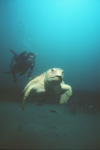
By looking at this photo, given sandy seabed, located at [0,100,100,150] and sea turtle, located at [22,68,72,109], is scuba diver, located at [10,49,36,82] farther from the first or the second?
sandy seabed, located at [0,100,100,150]

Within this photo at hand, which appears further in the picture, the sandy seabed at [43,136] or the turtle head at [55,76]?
the turtle head at [55,76]

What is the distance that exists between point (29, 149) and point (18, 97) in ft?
30.9

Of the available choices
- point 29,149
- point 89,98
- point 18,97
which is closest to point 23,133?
point 29,149

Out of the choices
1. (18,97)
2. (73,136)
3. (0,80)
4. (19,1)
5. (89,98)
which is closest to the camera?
(73,136)

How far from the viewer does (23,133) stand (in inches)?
198

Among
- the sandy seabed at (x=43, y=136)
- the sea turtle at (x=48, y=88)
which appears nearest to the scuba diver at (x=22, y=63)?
the sea turtle at (x=48, y=88)

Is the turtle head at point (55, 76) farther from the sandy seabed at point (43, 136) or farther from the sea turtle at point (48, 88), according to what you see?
the sandy seabed at point (43, 136)

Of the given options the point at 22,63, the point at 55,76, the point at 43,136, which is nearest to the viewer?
the point at 55,76

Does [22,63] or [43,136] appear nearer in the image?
[43,136]

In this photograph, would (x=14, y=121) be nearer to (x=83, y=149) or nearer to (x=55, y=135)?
(x=55, y=135)

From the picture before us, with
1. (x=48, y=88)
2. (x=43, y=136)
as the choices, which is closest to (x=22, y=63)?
(x=48, y=88)

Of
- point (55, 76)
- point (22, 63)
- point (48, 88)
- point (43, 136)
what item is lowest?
point (43, 136)

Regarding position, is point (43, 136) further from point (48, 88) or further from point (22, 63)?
point (22, 63)

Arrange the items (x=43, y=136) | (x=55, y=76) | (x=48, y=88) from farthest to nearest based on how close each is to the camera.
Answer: (x=48, y=88) → (x=43, y=136) → (x=55, y=76)
